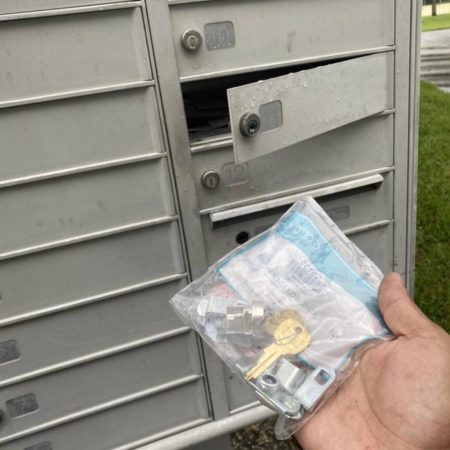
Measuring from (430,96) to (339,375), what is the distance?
6.36 meters

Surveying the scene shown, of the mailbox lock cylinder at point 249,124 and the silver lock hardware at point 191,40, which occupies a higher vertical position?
the silver lock hardware at point 191,40

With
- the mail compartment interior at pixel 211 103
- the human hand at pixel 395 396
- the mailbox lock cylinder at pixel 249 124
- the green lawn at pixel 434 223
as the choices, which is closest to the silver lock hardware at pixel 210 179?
the mail compartment interior at pixel 211 103

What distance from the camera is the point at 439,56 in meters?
11.8

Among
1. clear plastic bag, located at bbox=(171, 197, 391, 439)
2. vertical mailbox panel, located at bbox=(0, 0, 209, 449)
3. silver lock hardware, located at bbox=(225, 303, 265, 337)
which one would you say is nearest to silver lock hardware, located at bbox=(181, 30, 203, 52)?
vertical mailbox panel, located at bbox=(0, 0, 209, 449)

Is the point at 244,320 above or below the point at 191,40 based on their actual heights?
below

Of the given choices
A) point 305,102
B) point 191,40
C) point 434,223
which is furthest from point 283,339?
point 434,223

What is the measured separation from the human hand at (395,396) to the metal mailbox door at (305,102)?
458 mm

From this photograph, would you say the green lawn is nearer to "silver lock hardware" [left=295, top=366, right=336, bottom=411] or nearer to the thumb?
the thumb

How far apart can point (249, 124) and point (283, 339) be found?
51cm

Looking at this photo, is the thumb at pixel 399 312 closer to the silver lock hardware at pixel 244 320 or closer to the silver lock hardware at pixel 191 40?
the silver lock hardware at pixel 244 320

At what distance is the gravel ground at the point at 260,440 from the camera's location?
2148 mm

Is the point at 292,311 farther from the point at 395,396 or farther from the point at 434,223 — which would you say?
the point at 434,223

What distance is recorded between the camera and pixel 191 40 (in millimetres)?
1257

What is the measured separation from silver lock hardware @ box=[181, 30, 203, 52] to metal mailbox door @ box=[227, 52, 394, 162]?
193 mm
